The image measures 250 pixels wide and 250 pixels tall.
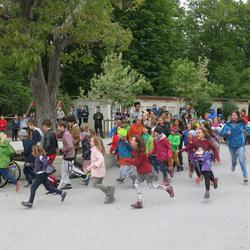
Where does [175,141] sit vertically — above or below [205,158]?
below

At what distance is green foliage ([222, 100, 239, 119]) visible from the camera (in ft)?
145

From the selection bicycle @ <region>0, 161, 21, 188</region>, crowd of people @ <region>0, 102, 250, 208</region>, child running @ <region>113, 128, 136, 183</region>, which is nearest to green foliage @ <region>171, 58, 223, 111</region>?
crowd of people @ <region>0, 102, 250, 208</region>

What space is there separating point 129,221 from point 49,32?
261 inches

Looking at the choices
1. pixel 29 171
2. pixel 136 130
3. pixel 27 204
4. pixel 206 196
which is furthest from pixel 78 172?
pixel 206 196

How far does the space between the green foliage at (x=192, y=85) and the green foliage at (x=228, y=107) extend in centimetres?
183

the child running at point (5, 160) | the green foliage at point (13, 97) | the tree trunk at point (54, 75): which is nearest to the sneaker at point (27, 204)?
the child running at point (5, 160)

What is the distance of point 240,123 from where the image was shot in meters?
12.1

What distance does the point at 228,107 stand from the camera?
4453cm

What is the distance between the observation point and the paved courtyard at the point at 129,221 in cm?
691

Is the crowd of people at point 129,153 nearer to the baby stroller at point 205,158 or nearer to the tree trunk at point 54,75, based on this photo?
the baby stroller at point 205,158

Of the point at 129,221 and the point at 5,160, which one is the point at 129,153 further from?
the point at 129,221

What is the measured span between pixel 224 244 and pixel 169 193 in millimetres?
3201

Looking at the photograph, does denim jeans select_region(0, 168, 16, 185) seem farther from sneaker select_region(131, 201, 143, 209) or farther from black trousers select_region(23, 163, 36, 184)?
sneaker select_region(131, 201, 143, 209)

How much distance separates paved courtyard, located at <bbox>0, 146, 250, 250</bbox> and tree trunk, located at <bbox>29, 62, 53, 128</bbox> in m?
3.68
